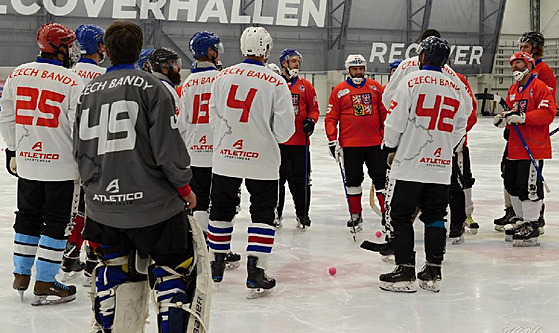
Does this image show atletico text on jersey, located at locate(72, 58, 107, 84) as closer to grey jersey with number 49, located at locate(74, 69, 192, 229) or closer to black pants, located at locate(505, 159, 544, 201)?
grey jersey with number 49, located at locate(74, 69, 192, 229)

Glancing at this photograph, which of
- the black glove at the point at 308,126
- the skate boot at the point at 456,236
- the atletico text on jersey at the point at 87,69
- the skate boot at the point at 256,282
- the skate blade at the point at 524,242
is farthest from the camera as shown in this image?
the black glove at the point at 308,126

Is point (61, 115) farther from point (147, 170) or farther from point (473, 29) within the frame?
point (473, 29)

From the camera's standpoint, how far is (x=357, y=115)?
588 cm

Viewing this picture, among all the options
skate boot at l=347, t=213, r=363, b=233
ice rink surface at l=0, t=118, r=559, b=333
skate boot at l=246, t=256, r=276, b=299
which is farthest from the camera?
skate boot at l=347, t=213, r=363, b=233

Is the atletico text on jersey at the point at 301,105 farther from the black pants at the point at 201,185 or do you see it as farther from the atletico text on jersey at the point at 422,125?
the atletico text on jersey at the point at 422,125

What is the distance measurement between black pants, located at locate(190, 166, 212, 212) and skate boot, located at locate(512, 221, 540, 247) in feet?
7.69

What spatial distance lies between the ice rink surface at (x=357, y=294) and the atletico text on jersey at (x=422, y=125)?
71 cm

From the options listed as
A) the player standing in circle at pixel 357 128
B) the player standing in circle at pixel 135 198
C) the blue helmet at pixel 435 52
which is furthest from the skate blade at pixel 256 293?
the player standing in circle at pixel 357 128

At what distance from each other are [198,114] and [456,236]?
2.22 meters

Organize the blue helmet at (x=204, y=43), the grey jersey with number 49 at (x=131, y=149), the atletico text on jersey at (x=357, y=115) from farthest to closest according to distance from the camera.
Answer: the atletico text on jersey at (x=357, y=115)
the blue helmet at (x=204, y=43)
the grey jersey with number 49 at (x=131, y=149)

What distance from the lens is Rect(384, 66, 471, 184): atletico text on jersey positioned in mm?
3977

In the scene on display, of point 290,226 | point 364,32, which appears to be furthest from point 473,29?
point 290,226

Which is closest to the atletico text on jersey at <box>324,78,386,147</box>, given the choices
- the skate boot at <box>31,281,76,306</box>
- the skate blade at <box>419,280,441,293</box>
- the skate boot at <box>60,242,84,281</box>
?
the skate blade at <box>419,280,441,293</box>

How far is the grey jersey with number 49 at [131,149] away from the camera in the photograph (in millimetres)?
2492
